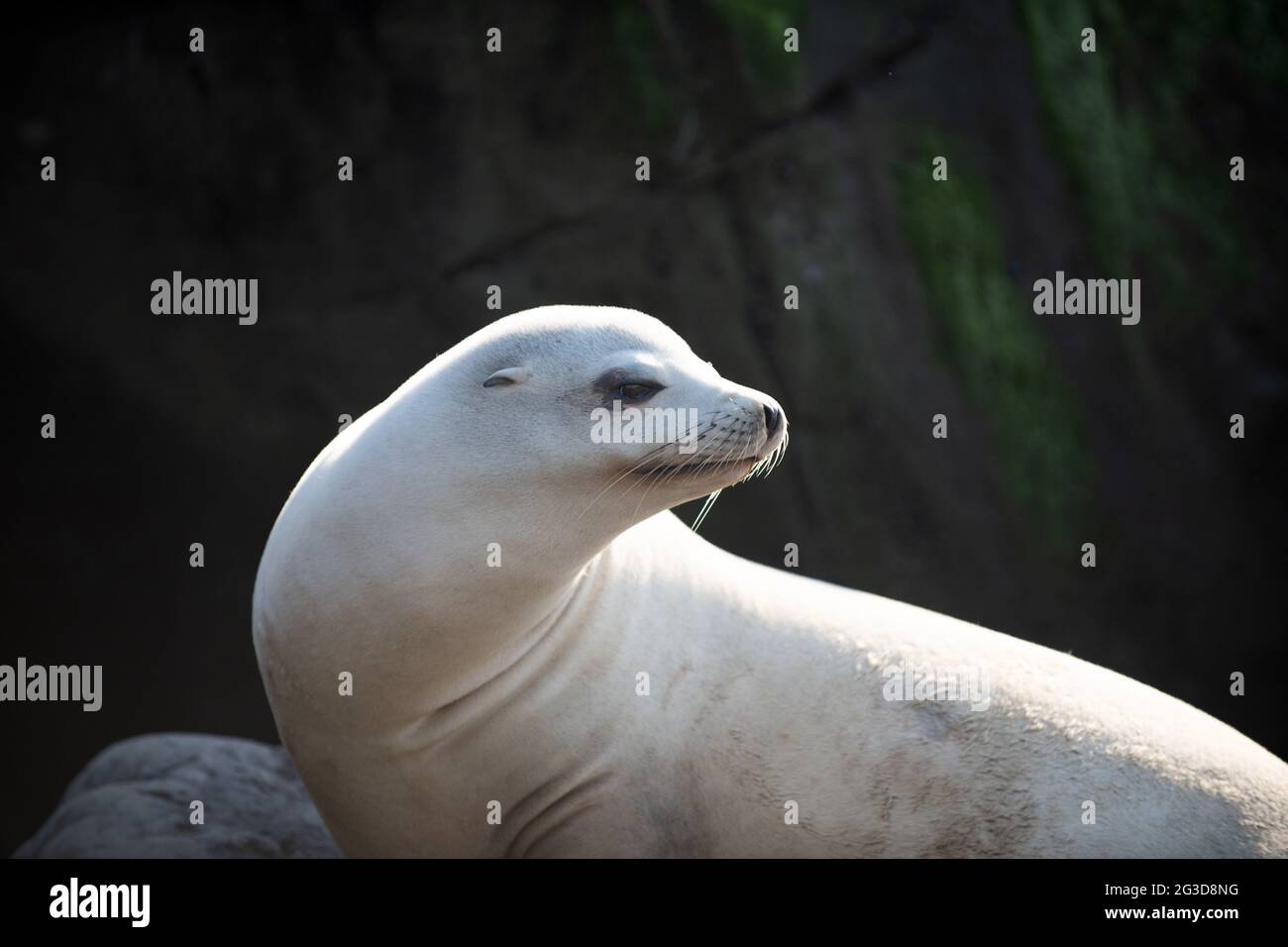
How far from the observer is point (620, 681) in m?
4.27

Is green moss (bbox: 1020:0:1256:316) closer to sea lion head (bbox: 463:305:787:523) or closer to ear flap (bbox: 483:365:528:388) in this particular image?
sea lion head (bbox: 463:305:787:523)

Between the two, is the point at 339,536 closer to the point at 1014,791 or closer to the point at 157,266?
the point at 1014,791

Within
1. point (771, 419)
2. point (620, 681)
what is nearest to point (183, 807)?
point (620, 681)

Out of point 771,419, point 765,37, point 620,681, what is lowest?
point 620,681

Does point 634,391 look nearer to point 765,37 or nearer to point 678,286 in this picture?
point 678,286

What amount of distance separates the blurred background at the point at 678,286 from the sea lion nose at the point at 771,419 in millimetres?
4962

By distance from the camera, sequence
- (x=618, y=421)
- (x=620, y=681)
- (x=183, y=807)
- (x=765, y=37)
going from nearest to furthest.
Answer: (x=618, y=421) → (x=620, y=681) → (x=183, y=807) → (x=765, y=37)

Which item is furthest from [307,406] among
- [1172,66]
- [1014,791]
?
[1172,66]

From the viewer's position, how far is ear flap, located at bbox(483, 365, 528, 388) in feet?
13.1

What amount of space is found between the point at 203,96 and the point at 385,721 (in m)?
5.69

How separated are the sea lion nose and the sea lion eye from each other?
0.35 metres

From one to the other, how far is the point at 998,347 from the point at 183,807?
20.8 feet

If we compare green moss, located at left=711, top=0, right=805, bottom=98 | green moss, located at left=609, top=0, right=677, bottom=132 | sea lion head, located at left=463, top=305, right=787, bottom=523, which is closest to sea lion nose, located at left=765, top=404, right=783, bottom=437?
sea lion head, located at left=463, top=305, right=787, bottom=523

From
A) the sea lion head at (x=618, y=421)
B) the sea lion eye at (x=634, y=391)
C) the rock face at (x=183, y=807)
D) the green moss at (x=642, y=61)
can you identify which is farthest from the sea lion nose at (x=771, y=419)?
the green moss at (x=642, y=61)
